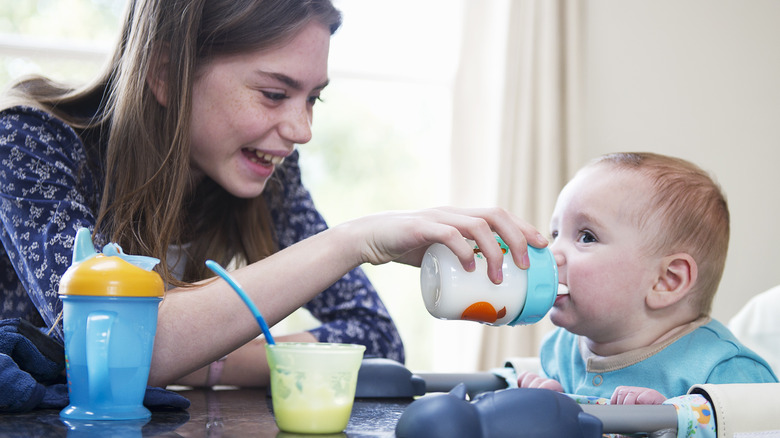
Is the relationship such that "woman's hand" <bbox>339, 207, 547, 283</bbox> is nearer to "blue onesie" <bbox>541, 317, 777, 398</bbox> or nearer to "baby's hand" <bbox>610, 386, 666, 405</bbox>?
"baby's hand" <bbox>610, 386, 666, 405</bbox>

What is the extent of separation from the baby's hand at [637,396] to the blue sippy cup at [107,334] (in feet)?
2.09

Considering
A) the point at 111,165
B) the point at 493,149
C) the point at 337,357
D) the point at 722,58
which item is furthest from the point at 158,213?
the point at 722,58

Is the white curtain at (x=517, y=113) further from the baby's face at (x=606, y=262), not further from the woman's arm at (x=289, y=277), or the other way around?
the woman's arm at (x=289, y=277)

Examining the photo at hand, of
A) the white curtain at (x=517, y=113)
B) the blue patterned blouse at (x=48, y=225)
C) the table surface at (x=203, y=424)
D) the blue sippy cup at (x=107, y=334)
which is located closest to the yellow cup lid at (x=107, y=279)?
the blue sippy cup at (x=107, y=334)

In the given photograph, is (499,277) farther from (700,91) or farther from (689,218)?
(700,91)

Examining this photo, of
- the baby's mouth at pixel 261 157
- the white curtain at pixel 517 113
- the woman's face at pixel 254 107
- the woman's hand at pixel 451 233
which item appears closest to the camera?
the woman's hand at pixel 451 233

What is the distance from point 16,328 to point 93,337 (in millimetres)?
183

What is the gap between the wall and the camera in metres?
2.80

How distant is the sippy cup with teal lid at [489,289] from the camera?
909 mm

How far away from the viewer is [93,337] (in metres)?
0.75

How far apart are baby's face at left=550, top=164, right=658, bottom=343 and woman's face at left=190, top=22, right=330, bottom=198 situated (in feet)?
1.82

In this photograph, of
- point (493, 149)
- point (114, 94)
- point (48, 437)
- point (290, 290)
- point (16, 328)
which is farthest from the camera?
point (493, 149)

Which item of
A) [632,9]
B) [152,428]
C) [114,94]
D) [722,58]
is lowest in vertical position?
[152,428]

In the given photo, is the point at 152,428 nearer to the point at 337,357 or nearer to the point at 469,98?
the point at 337,357
